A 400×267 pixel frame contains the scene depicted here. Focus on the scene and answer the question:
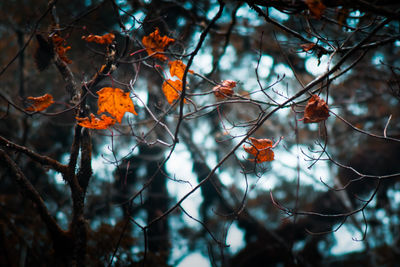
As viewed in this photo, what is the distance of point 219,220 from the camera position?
7266 mm

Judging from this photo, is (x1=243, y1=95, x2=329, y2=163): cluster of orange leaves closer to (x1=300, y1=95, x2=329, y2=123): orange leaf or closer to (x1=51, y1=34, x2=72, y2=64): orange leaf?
(x1=300, y1=95, x2=329, y2=123): orange leaf

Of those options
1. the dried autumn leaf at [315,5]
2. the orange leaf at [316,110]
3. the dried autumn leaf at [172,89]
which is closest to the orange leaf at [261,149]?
the orange leaf at [316,110]

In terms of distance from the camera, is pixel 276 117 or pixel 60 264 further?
pixel 276 117

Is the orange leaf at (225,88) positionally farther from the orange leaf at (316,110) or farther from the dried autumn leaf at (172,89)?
the orange leaf at (316,110)

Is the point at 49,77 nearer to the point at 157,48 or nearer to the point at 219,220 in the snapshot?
the point at 157,48

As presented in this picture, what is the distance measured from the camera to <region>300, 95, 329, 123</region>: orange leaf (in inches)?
55.5

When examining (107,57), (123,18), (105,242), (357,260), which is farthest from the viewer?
(357,260)

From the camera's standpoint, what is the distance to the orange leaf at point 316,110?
1.41m

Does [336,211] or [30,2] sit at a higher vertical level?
[30,2]

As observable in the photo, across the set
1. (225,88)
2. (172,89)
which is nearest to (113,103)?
(172,89)

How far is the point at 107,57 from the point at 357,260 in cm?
744

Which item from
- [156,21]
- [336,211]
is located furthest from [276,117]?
[156,21]

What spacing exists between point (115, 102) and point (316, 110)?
3.80 ft

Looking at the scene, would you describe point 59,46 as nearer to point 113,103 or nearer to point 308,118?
point 113,103
